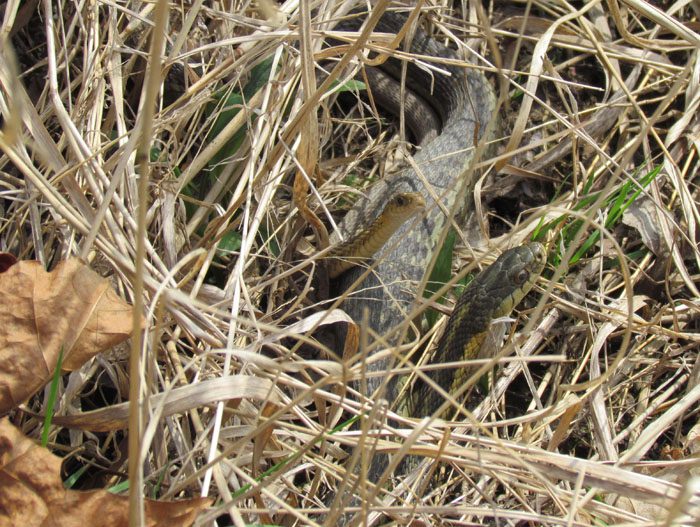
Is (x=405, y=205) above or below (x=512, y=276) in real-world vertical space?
above

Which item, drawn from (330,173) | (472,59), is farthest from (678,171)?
(330,173)

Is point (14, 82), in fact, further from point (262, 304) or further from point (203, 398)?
point (262, 304)

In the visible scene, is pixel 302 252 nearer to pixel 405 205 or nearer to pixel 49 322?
pixel 405 205

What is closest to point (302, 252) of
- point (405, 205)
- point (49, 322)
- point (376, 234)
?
point (376, 234)

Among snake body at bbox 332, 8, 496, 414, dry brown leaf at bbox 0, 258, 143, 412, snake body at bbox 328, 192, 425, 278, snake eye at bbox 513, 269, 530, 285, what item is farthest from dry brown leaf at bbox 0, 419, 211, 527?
snake eye at bbox 513, 269, 530, 285

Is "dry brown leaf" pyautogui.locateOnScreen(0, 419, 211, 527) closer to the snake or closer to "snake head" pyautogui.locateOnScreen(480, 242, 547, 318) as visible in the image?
the snake

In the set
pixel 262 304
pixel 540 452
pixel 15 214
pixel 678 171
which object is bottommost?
pixel 262 304
